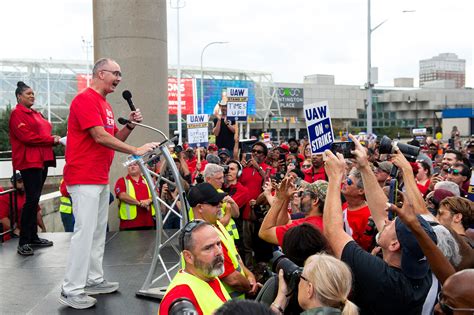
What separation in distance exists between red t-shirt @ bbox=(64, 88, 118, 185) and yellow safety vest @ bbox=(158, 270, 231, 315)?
84.9 inches

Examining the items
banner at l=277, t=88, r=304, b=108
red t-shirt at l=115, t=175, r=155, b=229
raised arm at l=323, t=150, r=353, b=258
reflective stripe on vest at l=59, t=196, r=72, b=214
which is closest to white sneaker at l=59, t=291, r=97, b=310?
raised arm at l=323, t=150, r=353, b=258

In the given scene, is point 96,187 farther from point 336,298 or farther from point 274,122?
point 274,122

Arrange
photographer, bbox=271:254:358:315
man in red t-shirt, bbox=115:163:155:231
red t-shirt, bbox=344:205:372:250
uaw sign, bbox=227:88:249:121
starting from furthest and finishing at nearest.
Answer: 1. uaw sign, bbox=227:88:249:121
2. man in red t-shirt, bbox=115:163:155:231
3. red t-shirt, bbox=344:205:372:250
4. photographer, bbox=271:254:358:315

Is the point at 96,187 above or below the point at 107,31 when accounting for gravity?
below

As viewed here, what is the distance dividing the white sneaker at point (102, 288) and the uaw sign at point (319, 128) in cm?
275

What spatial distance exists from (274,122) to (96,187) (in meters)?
81.9

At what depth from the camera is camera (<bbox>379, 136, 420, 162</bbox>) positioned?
14.0ft

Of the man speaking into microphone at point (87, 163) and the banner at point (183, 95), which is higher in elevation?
the banner at point (183, 95)

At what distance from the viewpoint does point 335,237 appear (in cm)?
351

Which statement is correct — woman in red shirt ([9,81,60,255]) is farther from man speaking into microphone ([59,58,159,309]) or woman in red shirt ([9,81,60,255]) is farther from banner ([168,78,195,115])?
banner ([168,78,195,115])

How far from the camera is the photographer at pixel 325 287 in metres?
2.80

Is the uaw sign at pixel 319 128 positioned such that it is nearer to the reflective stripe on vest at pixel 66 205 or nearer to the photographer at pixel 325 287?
the photographer at pixel 325 287

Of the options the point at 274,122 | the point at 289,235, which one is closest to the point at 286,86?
the point at 274,122

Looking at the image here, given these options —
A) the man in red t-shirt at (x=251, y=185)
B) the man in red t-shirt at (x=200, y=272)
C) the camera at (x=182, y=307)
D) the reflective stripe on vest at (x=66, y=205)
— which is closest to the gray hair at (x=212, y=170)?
the man in red t-shirt at (x=251, y=185)
